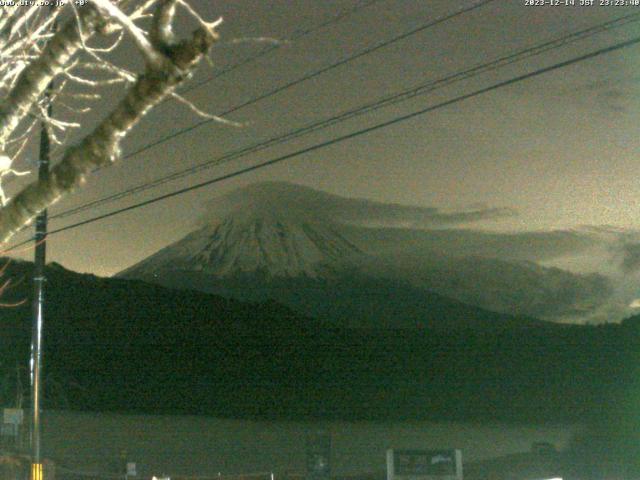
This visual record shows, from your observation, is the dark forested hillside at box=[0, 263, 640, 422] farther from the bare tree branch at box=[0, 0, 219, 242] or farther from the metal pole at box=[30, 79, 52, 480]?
the bare tree branch at box=[0, 0, 219, 242]

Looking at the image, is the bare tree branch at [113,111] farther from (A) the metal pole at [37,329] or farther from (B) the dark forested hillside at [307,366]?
(B) the dark forested hillside at [307,366]

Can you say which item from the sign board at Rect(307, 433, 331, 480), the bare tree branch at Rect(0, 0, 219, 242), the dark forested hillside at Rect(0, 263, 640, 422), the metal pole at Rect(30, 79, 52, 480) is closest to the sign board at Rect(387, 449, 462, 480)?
the metal pole at Rect(30, 79, 52, 480)

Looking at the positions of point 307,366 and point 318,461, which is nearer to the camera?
point 318,461

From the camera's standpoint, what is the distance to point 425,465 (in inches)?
714

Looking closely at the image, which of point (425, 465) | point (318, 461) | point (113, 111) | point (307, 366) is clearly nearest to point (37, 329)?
point (425, 465)

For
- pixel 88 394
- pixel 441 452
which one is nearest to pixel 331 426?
pixel 88 394

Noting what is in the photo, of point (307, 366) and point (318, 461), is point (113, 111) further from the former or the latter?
point (307, 366)

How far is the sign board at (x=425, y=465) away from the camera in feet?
59.0

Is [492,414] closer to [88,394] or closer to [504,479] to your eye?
[504,479]

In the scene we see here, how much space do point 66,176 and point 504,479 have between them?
30162 mm

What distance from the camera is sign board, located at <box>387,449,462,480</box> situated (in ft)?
59.0

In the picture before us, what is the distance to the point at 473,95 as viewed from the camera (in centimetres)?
1187

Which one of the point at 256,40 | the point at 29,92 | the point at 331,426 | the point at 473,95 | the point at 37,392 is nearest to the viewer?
the point at 29,92

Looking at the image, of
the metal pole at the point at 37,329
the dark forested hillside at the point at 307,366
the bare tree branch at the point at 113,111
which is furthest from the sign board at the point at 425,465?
the dark forested hillside at the point at 307,366
